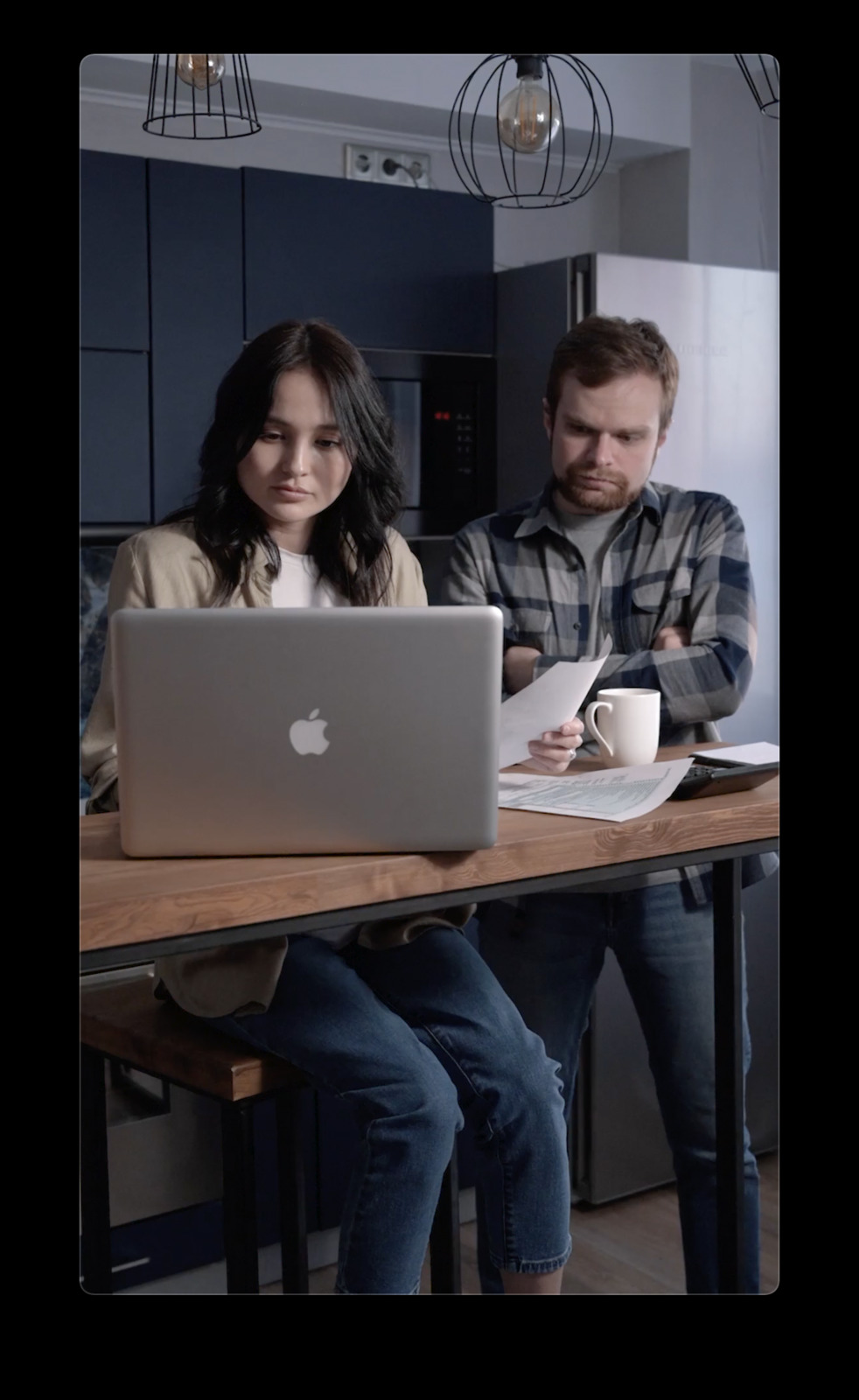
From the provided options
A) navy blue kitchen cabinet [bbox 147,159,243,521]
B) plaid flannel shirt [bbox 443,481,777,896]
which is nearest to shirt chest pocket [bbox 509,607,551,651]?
plaid flannel shirt [bbox 443,481,777,896]

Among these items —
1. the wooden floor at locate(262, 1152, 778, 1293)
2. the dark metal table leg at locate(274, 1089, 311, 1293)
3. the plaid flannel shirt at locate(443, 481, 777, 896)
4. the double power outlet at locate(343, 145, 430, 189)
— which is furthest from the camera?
the double power outlet at locate(343, 145, 430, 189)

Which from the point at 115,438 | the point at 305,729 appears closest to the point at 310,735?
the point at 305,729

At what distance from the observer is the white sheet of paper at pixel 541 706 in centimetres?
159

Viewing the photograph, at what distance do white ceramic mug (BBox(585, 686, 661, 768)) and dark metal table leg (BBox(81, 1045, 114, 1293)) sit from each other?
699 millimetres

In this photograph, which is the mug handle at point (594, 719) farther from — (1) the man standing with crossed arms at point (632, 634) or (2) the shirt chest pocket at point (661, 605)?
(2) the shirt chest pocket at point (661, 605)

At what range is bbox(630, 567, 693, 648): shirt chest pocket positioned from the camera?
83.1 inches

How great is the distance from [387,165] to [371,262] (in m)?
0.61

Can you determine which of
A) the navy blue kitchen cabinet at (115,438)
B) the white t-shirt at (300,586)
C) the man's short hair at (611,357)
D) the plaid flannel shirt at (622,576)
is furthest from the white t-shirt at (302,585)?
the navy blue kitchen cabinet at (115,438)

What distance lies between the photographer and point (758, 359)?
2926 mm

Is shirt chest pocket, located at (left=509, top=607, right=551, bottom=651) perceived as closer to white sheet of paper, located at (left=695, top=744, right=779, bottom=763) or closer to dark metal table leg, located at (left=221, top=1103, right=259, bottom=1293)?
white sheet of paper, located at (left=695, top=744, right=779, bottom=763)

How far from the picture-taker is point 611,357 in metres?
2.15

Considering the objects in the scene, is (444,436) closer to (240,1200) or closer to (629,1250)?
(629,1250)

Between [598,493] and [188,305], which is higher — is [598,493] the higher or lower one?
the lower one
